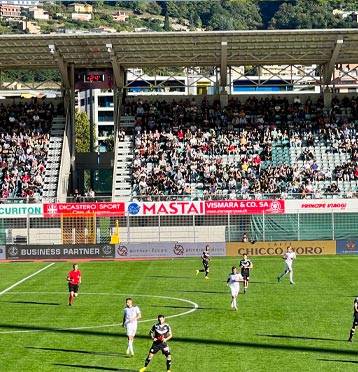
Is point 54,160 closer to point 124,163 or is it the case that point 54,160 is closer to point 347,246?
point 124,163

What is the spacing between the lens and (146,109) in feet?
277

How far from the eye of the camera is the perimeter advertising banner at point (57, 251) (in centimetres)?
6675

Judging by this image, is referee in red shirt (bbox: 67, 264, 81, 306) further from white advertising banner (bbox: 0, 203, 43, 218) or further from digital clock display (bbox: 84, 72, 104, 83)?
digital clock display (bbox: 84, 72, 104, 83)

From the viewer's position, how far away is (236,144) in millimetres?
80500

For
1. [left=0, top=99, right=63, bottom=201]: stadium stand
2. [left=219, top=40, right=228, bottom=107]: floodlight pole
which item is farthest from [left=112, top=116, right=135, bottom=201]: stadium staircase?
[left=219, top=40, right=228, bottom=107]: floodlight pole

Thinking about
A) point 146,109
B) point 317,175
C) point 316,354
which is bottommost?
point 316,354

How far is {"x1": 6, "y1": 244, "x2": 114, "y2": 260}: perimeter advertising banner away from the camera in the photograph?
2628 inches

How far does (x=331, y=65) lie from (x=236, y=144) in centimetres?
938

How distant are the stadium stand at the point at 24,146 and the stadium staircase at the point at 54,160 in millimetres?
253

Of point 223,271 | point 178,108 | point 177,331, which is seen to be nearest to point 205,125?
point 178,108

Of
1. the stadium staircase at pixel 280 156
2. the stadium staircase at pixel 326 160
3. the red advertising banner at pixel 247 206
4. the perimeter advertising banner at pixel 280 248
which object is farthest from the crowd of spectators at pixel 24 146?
→ the stadium staircase at pixel 326 160

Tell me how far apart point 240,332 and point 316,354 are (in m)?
4.60

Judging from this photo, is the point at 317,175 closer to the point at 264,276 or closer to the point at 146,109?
the point at 146,109

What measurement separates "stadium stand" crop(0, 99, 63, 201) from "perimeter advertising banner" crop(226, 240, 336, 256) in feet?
46.2
